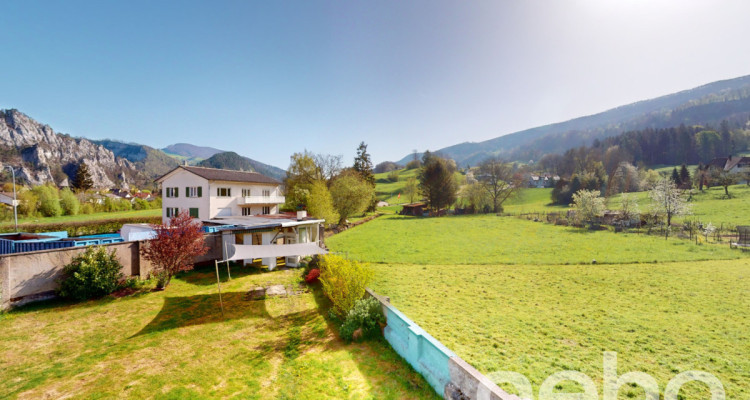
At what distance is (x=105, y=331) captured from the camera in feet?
33.1

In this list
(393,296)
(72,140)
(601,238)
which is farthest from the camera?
(72,140)

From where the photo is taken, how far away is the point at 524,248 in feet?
81.7

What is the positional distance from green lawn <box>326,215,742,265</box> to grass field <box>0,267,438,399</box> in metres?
6.71

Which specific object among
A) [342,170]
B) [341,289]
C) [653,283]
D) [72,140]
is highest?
[72,140]

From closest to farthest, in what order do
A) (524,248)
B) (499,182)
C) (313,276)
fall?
(313,276), (524,248), (499,182)

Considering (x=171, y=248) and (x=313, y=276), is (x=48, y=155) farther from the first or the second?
(x=313, y=276)

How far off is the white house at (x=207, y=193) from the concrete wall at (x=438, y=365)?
86.1 feet

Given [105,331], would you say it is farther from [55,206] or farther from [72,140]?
[72,140]

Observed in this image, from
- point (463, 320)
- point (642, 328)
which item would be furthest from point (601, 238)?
point (463, 320)

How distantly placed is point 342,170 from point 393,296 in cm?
4275

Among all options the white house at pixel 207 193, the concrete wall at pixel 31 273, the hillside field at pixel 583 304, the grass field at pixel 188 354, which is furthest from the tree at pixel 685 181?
the concrete wall at pixel 31 273

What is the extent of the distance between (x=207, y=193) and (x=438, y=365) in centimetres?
2880

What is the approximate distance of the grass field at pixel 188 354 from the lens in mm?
7031

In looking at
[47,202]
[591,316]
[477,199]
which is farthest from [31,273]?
[477,199]
